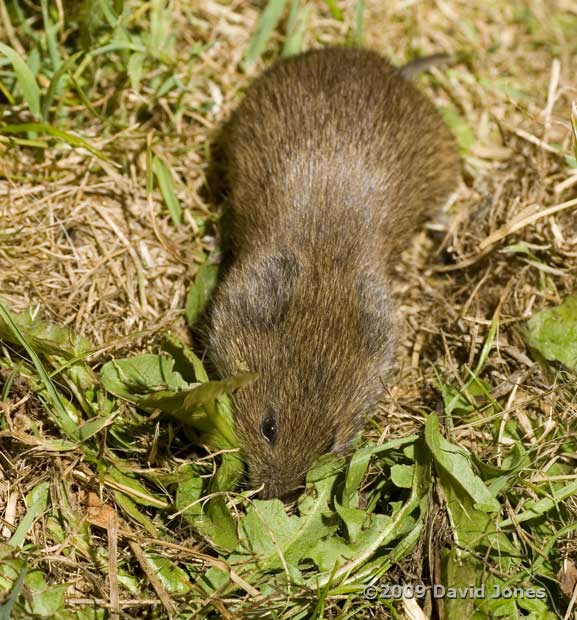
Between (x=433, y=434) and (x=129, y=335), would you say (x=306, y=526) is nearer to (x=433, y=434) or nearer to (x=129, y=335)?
(x=433, y=434)

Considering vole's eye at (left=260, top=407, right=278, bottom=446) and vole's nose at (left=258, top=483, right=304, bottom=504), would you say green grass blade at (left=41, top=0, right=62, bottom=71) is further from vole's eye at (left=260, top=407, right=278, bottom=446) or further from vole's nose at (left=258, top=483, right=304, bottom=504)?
vole's nose at (left=258, top=483, right=304, bottom=504)

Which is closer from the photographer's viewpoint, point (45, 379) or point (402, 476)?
point (45, 379)

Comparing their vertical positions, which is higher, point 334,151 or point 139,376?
point 334,151

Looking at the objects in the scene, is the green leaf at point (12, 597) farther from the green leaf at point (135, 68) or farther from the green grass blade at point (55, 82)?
the green leaf at point (135, 68)

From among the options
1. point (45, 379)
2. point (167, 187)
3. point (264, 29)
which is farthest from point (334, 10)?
point (45, 379)

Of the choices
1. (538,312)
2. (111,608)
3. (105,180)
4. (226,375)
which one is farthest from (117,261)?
(538,312)

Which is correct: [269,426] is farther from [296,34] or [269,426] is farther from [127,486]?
[296,34]
